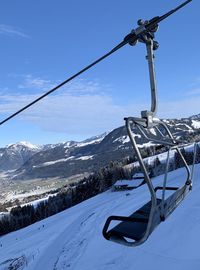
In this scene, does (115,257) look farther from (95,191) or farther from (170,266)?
(95,191)

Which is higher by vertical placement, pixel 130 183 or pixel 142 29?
pixel 142 29

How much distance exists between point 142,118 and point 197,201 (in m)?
19.9

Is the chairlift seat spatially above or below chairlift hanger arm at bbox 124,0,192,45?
below

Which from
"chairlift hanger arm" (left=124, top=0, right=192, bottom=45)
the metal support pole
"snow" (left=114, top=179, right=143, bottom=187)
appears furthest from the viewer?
"snow" (left=114, top=179, right=143, bottom=187)

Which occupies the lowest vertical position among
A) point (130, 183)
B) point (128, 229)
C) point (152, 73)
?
point (130, 183)

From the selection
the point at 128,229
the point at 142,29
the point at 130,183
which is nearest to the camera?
the point at 142,29

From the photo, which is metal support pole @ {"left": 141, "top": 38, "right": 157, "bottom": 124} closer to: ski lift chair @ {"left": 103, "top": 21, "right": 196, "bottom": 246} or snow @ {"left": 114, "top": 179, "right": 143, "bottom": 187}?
ski lift chair @ {"left": 103, "top": 21, "right": 196, "bottom": 246}

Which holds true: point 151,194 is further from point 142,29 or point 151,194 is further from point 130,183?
point 130,183

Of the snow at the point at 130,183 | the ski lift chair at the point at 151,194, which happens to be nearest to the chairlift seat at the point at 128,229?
the ski lift chair at the point at 151,194

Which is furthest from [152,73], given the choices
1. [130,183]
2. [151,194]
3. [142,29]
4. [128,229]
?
[130,183]

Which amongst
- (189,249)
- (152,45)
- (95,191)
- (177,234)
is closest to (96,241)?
(177,234)

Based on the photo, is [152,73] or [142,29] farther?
[152,73]

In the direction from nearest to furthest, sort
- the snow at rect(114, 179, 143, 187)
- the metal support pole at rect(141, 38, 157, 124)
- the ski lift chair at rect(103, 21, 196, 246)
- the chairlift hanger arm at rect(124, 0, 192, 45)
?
the ski lift chair at rect(103, 21, 196, 246) < the chairlift hanger arm at rect(124, 0, 192, 45) < the metal support pole at rect(141, 38, 157, 124) < the snow at rect(114, 179, 143, 187)

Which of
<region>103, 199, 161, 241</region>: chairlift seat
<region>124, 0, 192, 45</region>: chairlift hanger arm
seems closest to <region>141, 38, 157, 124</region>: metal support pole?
<region>124, 0, 192, 45</region>: chairlift hanger arm
